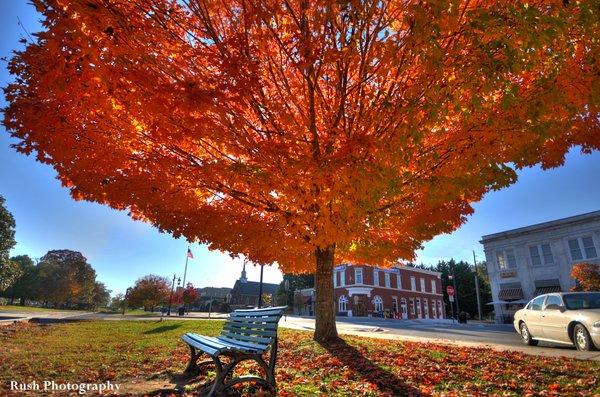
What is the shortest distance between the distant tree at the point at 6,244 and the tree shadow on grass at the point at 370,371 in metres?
50.7

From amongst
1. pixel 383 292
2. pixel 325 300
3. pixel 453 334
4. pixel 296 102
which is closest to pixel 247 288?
pixel 383 292

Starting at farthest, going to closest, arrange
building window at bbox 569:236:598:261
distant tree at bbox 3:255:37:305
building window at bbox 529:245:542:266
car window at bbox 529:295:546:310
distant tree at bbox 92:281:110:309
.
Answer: distant tree at bbox 92:281:110:309 → distant tree at bbox 3:255:37:305 → building window at bbox 529:245:542:266 → building window at bbox 569:236:598:261 → car window at bbox 529:295:546:310

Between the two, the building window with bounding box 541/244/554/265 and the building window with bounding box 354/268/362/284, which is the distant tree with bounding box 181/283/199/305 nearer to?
the building window with bounding box 354/268/362/284

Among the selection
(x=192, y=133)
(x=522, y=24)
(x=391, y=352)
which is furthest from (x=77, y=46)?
(x=391, y=352)

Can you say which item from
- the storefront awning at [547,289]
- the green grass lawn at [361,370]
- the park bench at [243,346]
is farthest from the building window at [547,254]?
the park bench at [243,346]

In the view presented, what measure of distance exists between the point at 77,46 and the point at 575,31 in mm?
6222

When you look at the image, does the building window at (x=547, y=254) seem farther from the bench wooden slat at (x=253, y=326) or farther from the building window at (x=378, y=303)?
the bench wooden slat at (x=253, y=326)

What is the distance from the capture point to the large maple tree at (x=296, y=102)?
427 cm

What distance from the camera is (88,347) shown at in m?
8.86

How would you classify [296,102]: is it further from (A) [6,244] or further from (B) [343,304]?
(A) [6,244]

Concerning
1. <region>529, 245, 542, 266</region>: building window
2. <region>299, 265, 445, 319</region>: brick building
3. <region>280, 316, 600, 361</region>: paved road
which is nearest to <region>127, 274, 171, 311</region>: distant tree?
<region>299, 265, 445, 319</region>: brick building

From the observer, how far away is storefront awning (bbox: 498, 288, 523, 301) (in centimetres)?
3431

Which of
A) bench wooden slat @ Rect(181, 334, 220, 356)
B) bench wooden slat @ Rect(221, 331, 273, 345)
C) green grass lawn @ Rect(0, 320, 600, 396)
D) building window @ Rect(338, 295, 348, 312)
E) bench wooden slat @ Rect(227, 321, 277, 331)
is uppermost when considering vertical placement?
building window @ Rect(338, 295, 348, 312)

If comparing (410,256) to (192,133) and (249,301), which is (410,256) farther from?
(249,301)
